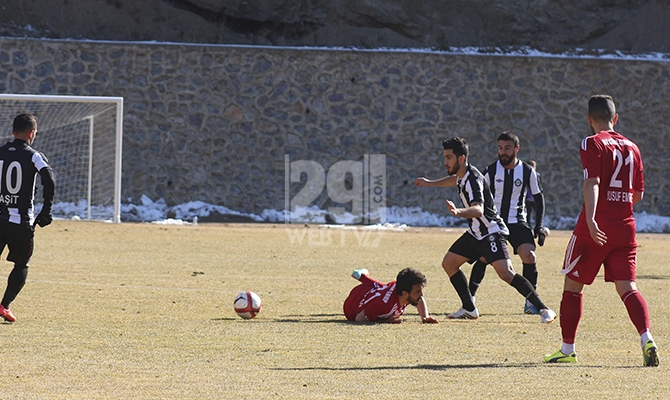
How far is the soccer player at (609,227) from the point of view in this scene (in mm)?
6648

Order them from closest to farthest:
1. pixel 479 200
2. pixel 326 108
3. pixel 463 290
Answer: pixel 479 200, pixel 463 290, pixel 326 108

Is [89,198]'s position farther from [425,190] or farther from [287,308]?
[287,308]

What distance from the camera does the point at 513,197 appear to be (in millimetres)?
10258

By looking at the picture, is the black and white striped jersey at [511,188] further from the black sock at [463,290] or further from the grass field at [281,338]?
the black sock at [463,290]

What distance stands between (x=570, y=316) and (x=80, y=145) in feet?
56.0

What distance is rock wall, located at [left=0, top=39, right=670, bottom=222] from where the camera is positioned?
23391mm

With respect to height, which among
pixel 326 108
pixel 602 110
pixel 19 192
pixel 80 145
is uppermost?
pixel 326 108

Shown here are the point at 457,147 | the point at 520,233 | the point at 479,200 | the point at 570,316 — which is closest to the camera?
the point at 570,316

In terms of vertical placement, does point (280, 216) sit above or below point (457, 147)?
below

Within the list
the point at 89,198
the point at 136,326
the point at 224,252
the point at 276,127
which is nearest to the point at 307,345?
the point at 136,326

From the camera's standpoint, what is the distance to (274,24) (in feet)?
90.7

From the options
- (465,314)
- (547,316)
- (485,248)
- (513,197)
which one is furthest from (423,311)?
(513,197)

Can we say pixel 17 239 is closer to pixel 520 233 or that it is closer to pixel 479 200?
pixel 479 200

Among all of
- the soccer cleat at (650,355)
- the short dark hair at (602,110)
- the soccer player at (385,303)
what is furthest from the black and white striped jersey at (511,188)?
the soccer cleat at (650,355)
